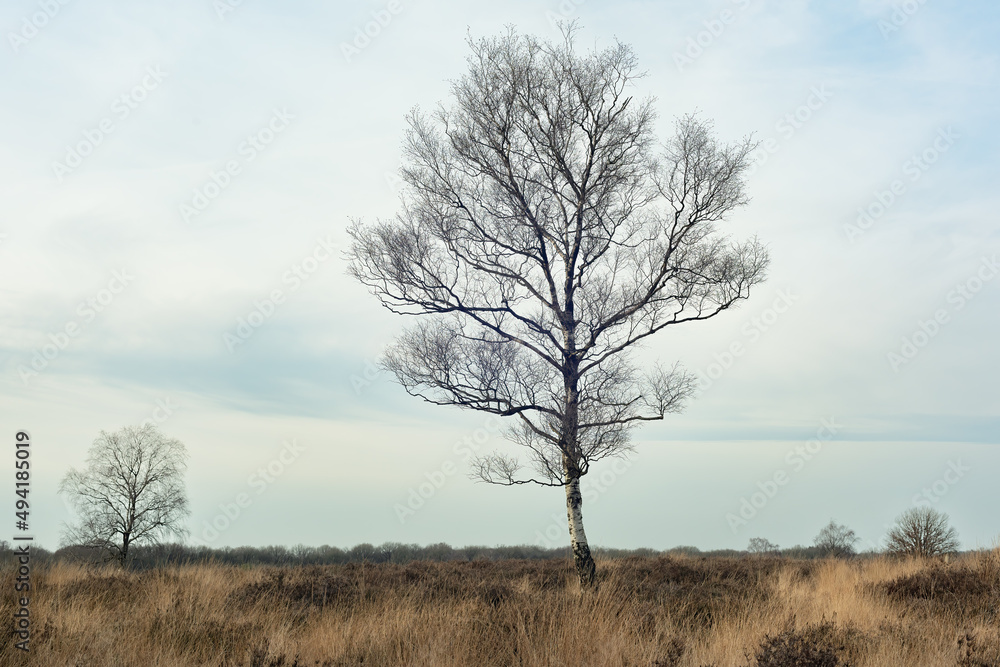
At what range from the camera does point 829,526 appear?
36156 mm

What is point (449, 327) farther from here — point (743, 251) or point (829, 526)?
point (829, 526)

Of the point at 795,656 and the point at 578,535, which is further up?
the point at 578,535

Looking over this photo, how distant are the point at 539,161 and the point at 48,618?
11.5m

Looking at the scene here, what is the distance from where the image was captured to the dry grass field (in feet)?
21.1

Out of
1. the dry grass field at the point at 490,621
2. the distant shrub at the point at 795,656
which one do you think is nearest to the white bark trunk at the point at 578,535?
the dry grass field at the point at 490,621

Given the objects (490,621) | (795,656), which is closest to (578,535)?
(490,621)

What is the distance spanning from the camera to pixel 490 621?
7613 millimetres

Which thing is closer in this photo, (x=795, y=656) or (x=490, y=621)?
(x=795, y=656)

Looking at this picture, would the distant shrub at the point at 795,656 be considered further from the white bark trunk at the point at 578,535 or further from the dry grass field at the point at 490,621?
the white bark trunk at the point at 578,535

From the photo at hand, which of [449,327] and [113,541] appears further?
[113,541]

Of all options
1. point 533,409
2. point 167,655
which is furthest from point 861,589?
point 167,655

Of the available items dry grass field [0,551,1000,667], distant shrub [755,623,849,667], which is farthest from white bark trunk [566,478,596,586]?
distant shrub [755,623,849,667]

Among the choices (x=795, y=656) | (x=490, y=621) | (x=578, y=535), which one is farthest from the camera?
(x=578, y=535)

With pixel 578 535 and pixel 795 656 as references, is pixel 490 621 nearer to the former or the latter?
pixel 795 656
